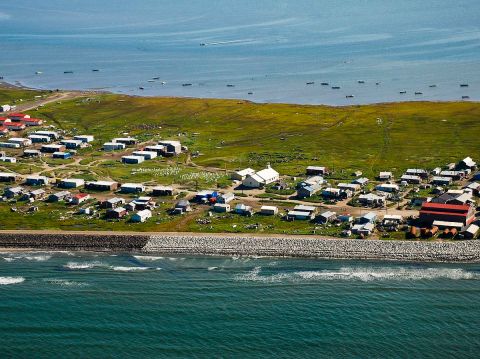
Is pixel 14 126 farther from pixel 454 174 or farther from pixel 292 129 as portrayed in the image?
pixel 454 174

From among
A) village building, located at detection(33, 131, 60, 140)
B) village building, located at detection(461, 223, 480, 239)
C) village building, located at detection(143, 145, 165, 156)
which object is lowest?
village building, located at detection(461, 223, 480, 239)

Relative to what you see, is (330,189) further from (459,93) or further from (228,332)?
(459,93)

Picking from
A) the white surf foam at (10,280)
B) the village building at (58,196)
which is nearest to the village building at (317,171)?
the village building at (58,196)

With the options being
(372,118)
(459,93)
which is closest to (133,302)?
(372,118)

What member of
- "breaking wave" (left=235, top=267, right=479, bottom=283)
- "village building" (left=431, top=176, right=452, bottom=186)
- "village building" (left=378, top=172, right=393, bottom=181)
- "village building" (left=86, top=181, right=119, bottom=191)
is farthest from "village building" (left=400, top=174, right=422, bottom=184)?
"village building" (left=86, top=181, right=119, bottom=191)

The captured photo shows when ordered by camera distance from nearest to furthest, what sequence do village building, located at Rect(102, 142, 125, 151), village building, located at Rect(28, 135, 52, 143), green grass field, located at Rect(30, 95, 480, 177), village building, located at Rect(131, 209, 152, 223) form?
village building, located at Rect(131, 209, 152, 223) → green grass field, located at Rect(30, 95, 480, 177) → village building, located at Rect(102, 142, 125, 151) → village building, located at Rect(28, 135, 52, 143)

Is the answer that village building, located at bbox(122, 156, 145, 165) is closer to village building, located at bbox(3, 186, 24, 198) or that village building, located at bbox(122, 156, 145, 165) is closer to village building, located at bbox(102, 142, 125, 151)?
village building, located at bbox(102, 142, 125, 151)

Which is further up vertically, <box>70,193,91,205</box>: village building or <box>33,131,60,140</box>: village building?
<box>33,131,60,140</box>: village building
